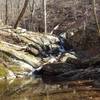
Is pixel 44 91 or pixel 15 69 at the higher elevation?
pixel 44 91

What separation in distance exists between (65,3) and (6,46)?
2260 centimetres

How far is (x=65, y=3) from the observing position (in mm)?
46312

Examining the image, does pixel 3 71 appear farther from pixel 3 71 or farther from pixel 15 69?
pixel 15 69

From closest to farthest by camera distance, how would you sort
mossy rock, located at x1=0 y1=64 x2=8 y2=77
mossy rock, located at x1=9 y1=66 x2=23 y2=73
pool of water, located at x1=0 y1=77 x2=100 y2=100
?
1. pool of water, located at x1=0 y1=77 x2=100 y2=100
2. mossy rock, located at x1=0 y1=64 x2=8 y2=77
3. mossy rock, located at x1=9 y1=66 x2=23 y2=73

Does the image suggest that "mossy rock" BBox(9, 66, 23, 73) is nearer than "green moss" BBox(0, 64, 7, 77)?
No

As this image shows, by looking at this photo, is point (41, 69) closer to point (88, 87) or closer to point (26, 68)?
point (26, 68)

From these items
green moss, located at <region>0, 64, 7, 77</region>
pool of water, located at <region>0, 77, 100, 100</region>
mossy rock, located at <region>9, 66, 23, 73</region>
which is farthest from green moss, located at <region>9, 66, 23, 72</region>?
pool of water, located at <region>0, 77, 100, 100</region>

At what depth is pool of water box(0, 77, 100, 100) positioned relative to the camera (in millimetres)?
14000

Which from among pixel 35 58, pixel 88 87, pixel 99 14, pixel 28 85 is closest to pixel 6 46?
pixel 35 58

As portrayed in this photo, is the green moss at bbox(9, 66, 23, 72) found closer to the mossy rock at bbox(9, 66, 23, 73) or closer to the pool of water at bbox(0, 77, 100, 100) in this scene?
the mossy rock at bbox(9, 66, 23, 73)

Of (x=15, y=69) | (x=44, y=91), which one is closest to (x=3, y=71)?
(x=15, y=69)

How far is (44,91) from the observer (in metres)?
16.1

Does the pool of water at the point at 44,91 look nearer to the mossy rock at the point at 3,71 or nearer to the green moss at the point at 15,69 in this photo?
the mossy rock at the point at 3,71

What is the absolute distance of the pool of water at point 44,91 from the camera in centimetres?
1400
